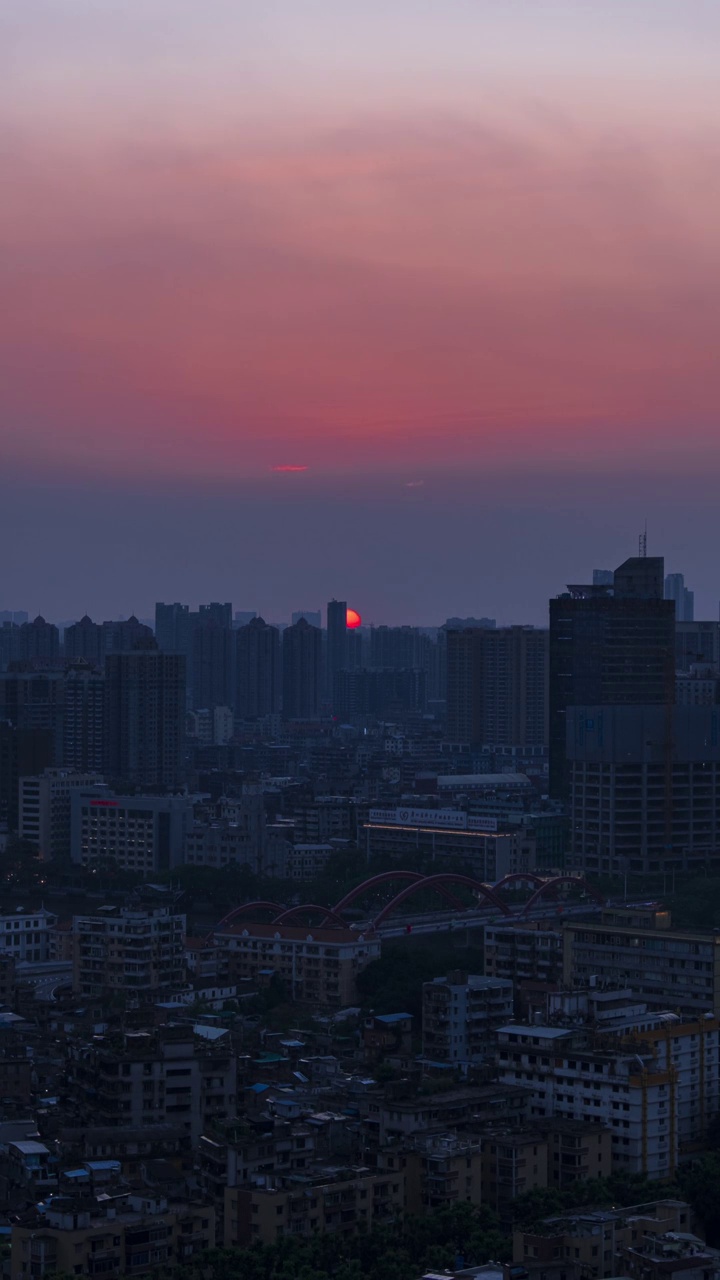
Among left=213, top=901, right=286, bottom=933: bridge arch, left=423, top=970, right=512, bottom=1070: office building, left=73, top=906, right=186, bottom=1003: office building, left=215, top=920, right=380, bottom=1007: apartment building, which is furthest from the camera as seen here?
left=213, top=901, right=286, bottom=933: bridge arch

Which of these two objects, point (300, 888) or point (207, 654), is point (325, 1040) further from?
A: point (207, 654)

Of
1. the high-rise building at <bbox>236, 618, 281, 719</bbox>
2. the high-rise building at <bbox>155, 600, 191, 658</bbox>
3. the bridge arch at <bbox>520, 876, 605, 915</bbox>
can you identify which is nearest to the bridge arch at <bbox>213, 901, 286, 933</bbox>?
the bridge arch at <bbox>520, 876, 605, 915</bbox>

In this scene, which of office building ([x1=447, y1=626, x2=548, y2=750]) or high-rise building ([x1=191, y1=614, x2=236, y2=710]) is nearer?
office building ([x1=447, y1=626, x2=548, y2=750])

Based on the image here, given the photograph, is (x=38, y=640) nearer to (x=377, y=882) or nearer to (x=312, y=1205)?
(x=377, y=882)

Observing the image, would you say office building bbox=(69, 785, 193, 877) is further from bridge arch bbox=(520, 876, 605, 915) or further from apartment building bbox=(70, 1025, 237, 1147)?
apartment building bbox=(70, 1025, 237, 1147)

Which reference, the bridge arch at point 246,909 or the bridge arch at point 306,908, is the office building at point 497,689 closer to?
the bridge arch at point 246,909

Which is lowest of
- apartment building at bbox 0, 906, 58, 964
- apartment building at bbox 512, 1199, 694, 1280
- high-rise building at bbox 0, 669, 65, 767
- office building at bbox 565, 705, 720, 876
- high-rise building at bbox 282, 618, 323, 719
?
apartment building at bbox 512, 1199, 694, 1280

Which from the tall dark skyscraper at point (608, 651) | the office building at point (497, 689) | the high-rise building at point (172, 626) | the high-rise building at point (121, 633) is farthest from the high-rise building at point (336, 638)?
the tall dark skyscraper at point (608, 651)
